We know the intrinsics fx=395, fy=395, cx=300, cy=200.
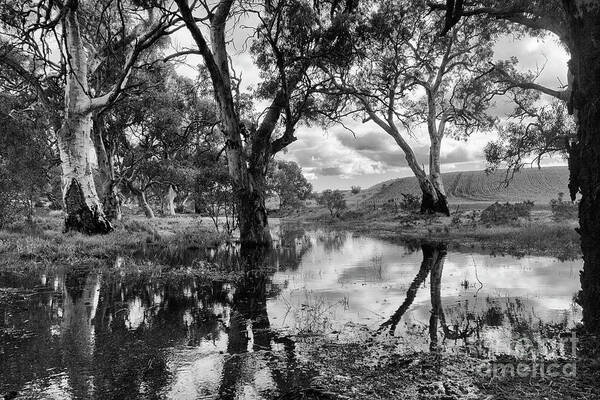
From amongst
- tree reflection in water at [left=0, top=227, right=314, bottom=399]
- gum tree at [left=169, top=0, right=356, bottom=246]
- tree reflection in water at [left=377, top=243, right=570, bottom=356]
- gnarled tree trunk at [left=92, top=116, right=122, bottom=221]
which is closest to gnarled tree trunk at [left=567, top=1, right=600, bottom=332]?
tree reflection in water at [left=377, top=243, right=570, bottom=356]

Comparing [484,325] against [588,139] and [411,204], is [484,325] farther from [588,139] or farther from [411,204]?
[411,204]

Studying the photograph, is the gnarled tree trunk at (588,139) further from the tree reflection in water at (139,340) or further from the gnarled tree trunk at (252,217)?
the gnarled tree trunk at (252,217)

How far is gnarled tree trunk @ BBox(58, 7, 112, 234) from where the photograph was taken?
14828 mm

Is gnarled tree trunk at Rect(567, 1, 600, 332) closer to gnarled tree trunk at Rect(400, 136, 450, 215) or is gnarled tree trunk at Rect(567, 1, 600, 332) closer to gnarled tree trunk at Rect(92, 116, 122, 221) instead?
gnarled tree trunk at Rect(400, 136, 450, 215)

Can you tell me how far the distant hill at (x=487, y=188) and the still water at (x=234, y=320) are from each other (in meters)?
50.8

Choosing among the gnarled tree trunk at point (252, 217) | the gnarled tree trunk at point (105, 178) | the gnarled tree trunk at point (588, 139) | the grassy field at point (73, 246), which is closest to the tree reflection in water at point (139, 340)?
Result: the grassy field at point (73, 246)

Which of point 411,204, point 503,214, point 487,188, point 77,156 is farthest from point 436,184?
point 487,188

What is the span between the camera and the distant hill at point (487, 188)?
60.1 m

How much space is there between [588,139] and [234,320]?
4.77 metres

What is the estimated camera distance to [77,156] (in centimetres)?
1495

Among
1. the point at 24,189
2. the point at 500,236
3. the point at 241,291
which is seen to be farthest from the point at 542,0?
the point at 24,189

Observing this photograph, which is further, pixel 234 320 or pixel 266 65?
pixel 266 65

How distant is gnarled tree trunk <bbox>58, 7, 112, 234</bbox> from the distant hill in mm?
46255

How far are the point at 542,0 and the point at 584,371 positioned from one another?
12260mm
